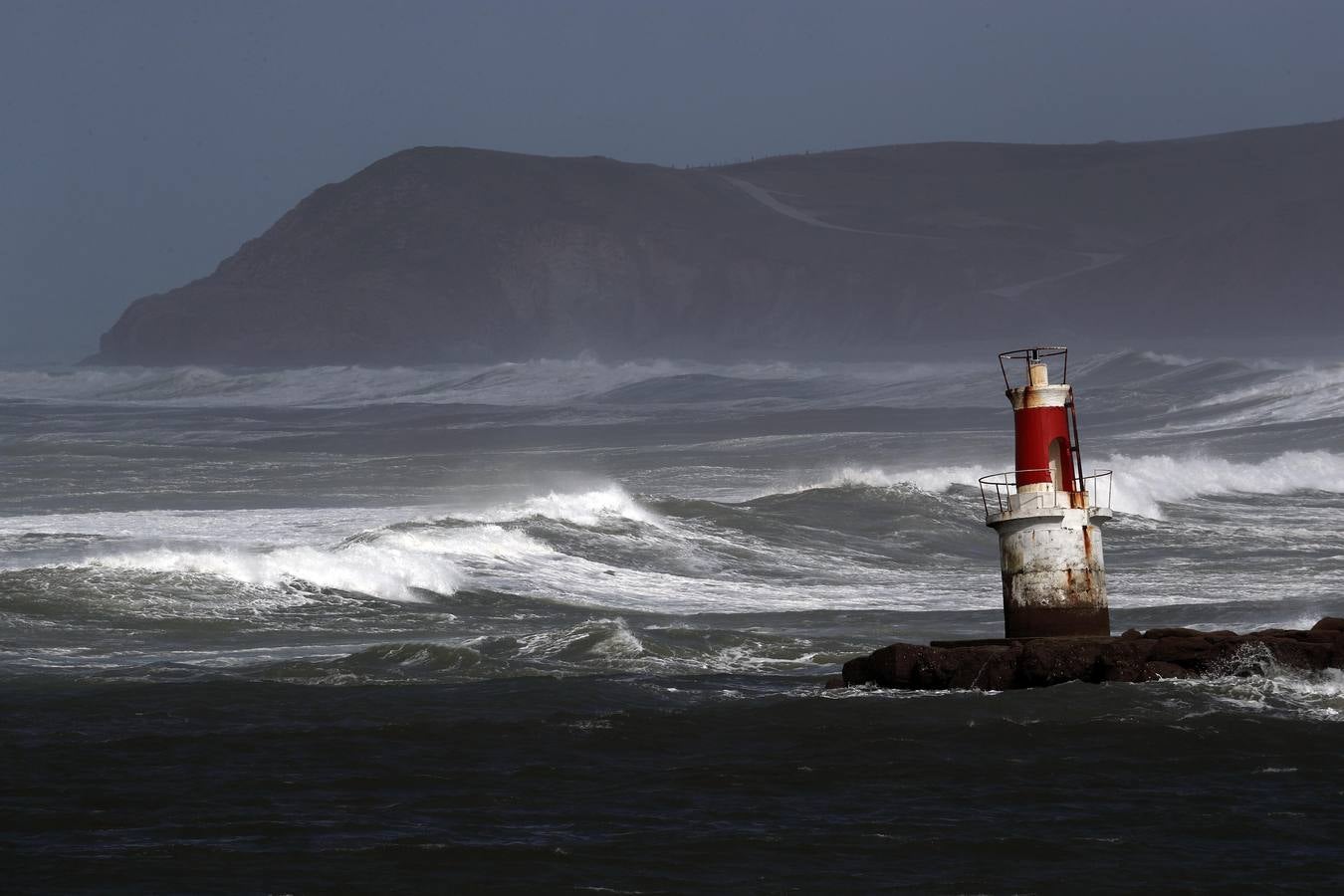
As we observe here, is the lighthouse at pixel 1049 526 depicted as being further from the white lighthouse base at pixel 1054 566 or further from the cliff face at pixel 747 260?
the cliff face at pixel 747 260

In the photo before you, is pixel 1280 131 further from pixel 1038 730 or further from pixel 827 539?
pixel 1038 730

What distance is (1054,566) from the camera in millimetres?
11953

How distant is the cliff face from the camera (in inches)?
5084

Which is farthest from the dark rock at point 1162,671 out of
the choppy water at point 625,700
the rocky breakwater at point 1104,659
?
the choppy water at point 625,700

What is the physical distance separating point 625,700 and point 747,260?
440ft

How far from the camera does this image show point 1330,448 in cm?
4178

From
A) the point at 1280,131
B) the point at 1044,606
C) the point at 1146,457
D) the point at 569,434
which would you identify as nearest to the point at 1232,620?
the point at 1044,606

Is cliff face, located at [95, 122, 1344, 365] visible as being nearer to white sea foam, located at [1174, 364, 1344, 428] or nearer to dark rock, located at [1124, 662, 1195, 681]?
white sea foam, located at [1174, 364, 1344, 428]

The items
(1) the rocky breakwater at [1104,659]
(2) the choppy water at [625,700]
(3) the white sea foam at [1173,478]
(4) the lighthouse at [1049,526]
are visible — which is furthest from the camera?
(3) the white sea foam at [1173,478]

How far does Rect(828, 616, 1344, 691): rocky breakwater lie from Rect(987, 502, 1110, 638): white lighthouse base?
181mm

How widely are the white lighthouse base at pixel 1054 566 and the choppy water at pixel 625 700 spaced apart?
0.63m

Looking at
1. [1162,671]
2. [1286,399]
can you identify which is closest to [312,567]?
[1162,671]

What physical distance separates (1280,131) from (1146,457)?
5959 inches

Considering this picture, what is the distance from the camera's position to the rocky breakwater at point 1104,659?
11.8 m
